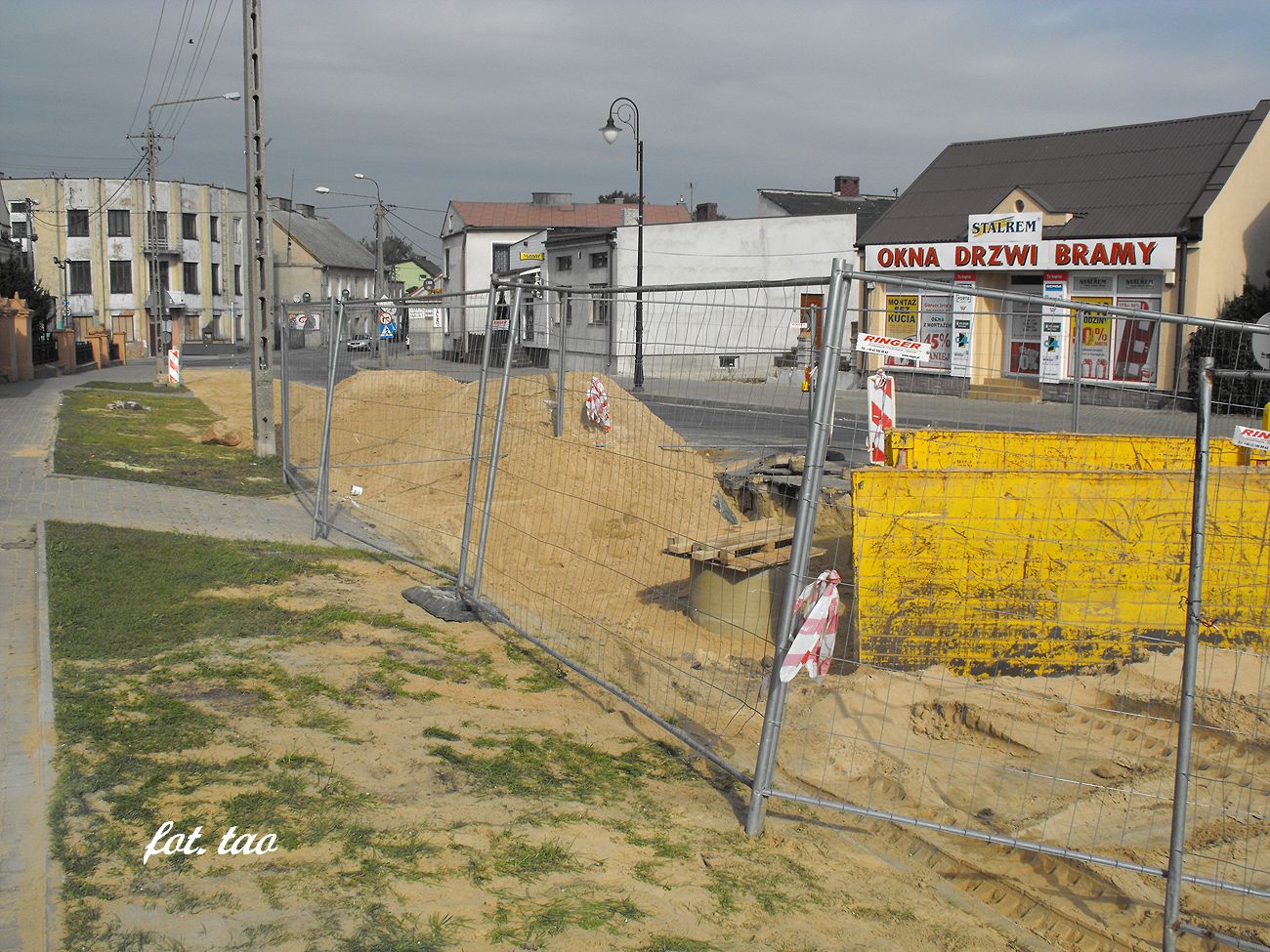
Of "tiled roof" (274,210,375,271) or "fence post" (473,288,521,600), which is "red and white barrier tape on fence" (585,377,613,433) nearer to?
"fence post" (473,288,521,600)

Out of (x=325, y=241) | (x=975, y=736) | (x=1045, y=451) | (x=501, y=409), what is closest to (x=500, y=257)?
(x=325, y=241)

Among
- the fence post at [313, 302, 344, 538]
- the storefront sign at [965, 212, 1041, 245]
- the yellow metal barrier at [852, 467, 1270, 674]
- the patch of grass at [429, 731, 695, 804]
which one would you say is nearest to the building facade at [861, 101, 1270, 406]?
the storefront sign at [965, 212, 1041, 245]

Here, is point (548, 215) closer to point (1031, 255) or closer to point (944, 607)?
point (1031, 255)

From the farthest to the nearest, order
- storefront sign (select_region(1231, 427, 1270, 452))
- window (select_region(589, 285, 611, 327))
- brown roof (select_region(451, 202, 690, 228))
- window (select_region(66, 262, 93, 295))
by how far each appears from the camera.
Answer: window (select_region(66, 262, 93, 295))
brown roof (select_region(451, 202, 690, 228))
window (select_region(589, 285, 611, 327))
storefront sign (select_region(1231, 427, 1270, 452))

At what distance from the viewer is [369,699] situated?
5922 millimetres

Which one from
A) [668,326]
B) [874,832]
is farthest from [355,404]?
[874,832]

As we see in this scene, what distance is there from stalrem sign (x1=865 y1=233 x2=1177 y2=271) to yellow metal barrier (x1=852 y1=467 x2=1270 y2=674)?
20.8 meters

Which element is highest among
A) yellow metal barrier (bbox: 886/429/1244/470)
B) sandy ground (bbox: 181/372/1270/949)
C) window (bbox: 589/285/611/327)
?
window (bbox: 589/285/611/327)

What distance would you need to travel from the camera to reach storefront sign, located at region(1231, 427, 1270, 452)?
4020mm

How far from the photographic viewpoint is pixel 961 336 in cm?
1275

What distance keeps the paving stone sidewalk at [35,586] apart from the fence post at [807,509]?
262 cm

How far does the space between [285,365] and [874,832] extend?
10.3 meters

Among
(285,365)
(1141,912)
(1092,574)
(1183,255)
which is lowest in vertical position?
(1141,912)

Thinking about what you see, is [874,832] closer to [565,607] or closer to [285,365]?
[565,607]
